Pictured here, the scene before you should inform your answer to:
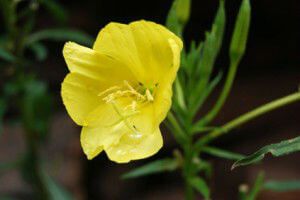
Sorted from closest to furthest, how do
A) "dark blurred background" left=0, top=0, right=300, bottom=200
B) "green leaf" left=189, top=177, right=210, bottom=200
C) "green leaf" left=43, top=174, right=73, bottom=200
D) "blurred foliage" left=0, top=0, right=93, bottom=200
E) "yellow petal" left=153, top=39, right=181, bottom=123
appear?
"yellow petal" left=153, top=39, right=181, bottom=123 < "green leaf" left=189, top=177, right=210, bottom=200 < "blurred foliage" left=0, top=0, right=93, bottom=200 < "green leaf" left=43, top=174, right=73, bottom=200 < "dark blurred background" left=0, top=0, right=300, bottom=200

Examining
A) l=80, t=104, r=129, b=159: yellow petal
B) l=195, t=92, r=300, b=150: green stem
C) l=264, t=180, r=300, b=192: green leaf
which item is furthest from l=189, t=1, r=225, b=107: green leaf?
→ l=264, t=180, r=300, b=192: green leaf

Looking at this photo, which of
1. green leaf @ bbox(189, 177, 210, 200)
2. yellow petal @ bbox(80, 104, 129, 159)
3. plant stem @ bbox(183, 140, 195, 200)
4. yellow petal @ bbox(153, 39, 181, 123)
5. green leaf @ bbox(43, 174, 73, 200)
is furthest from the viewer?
green leaf @ bbox(43, 174, 73, 200)

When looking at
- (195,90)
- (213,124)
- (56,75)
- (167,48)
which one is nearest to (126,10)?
(56,75)

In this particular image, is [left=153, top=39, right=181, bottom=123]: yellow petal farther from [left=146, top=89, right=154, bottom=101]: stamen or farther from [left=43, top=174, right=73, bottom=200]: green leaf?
[left=43, top=174, right=73, bottom=200]: green leaf

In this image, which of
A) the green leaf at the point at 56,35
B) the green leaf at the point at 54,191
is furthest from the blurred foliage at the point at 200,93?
the green leaf at the point at 54,191

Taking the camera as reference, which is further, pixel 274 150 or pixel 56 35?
pixel 56 35

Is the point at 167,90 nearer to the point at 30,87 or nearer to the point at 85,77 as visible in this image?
the point at 85,77

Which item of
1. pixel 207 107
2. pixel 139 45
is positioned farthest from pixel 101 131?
pixel 207 107
